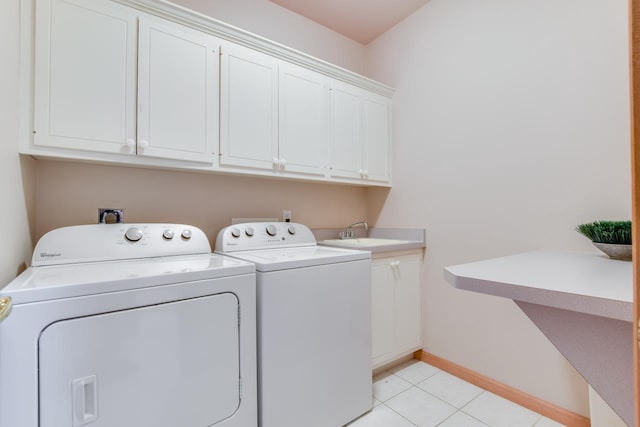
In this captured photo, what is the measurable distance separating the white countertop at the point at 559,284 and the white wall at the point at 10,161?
4.90 feet

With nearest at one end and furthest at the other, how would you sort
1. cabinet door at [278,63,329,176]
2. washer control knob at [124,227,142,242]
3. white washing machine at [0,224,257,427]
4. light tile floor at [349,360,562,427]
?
→ white washing machine at [0,224,257,427], washer control knob at [124,227,142,242], light tile floor at [349,360,562,427], cabinet door at [278,63,329,176]

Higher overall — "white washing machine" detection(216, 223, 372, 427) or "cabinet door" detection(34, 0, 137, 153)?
"cabinet door" detection(34, 0, 137, 153)

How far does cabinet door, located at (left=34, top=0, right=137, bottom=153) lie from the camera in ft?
4.11

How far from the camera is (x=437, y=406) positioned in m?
1.78

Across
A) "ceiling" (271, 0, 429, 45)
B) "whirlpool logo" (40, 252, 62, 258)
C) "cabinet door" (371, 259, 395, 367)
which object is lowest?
"cabinet door" (371, 259, 395, 367)

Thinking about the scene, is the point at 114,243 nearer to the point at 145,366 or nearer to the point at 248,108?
the point at 145,366

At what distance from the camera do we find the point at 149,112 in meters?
1.49

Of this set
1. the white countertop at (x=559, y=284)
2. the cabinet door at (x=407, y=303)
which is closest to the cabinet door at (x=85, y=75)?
the white countertop at (x=559, y=284)

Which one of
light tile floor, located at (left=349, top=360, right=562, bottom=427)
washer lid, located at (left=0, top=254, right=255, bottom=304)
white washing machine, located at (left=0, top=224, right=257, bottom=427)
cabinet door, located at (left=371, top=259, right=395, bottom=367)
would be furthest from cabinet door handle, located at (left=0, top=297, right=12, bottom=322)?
cabinet door, located at (left=371, top=259, right=395, bottom=367)

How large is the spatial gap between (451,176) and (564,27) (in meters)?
1.01

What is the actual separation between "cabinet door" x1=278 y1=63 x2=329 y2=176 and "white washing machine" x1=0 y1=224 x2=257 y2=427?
952mm

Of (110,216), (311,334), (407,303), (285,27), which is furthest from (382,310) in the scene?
(285,27)

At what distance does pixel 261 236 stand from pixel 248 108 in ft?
2.66

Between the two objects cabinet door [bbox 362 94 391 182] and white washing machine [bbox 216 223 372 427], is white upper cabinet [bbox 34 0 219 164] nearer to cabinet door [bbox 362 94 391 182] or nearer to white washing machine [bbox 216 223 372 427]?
white washing machine [bbox 216 223 372 427]
